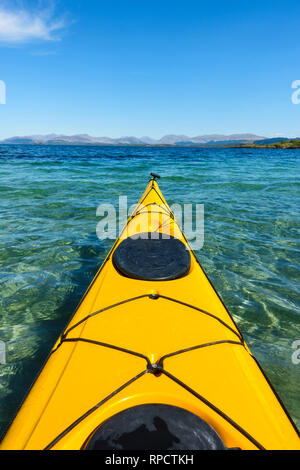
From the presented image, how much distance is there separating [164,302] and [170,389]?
0.74 metres

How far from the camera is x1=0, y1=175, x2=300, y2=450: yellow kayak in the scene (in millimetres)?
1137

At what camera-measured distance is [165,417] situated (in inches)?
45.1

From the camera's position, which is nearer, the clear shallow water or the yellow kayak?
the yellow kayak

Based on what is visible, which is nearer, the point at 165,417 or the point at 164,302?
the point at 165,417

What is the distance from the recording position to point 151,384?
139 cm

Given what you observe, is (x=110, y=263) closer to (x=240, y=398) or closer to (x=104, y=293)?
(x=104, y=293)

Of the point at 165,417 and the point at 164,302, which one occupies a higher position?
the point at 164,302

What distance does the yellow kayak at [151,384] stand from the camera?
114 cm

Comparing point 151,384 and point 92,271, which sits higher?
point 151,384

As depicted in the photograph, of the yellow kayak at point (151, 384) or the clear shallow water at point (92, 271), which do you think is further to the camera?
the clear shallow water at point (92, 271)

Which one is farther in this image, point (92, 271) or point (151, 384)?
point (92, 271)

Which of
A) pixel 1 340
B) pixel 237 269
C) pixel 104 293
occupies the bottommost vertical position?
pixel 1 340

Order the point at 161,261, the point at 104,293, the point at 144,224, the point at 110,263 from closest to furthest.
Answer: the point at 104,293
the point at 161,261
the point at 110,263
the point at 144,224
